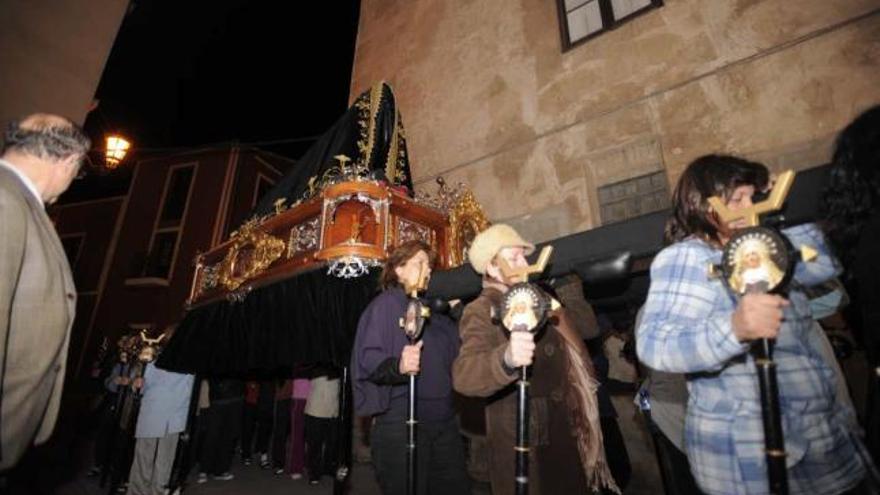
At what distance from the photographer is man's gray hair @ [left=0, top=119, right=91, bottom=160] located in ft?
7.70

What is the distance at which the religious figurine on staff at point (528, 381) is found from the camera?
7.57 ft

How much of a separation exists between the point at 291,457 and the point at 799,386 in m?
7.64

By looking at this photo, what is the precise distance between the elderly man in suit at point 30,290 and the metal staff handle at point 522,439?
2279mm

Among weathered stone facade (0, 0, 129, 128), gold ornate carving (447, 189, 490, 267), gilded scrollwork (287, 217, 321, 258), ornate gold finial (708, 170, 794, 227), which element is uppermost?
weathered stone facade (0, 0, 129, 128)

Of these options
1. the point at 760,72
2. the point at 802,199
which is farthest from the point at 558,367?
the point at 760,72

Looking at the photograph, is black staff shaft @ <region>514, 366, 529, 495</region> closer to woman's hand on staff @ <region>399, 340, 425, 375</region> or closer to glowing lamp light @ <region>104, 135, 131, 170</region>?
woman's hand on staff @ <region>399, 340, 425, 375</region>

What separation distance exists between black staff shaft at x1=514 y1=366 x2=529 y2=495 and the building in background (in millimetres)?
17521

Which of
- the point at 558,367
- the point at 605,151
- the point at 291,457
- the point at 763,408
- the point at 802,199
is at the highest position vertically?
the point at 605,151

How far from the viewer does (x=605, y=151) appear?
5.89 meters

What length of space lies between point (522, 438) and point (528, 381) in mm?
307

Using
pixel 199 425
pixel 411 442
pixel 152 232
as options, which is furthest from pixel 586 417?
pixel 152 232

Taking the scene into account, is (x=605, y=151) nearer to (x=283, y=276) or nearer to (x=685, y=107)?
(x=685, y=107)

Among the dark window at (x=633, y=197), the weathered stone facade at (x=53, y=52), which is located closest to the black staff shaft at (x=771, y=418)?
the dark window at (x=633, y=197)

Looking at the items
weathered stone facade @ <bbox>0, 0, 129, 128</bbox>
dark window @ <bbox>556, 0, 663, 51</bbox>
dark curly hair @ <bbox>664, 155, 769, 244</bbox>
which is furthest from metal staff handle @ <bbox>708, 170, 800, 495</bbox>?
dark window @ <bbox>556, 0, 663, 51</bbox>
